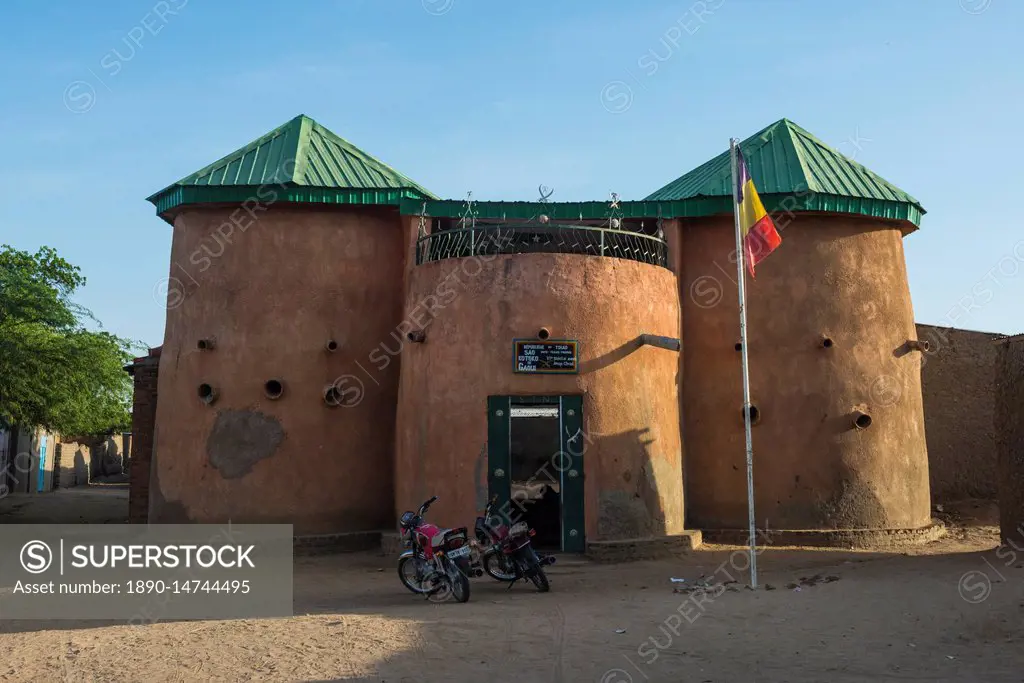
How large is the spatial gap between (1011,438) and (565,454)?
19.6 ft

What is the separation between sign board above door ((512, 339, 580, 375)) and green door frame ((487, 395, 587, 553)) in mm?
398

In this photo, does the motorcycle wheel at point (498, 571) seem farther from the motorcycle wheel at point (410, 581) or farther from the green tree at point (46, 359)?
the green tree at point (46, 359)

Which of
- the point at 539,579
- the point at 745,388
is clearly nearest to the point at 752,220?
the point at 745,388

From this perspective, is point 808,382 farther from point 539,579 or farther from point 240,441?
point 240,441

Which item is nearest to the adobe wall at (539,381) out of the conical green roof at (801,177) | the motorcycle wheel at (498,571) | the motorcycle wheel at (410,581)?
the motorcycle wheel at (498,571)

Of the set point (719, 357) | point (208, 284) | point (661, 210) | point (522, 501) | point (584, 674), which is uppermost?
point (661, 210)

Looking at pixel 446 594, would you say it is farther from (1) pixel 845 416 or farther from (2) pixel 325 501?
(1) pixel 845 416

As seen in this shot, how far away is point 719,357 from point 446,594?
7.33 meters

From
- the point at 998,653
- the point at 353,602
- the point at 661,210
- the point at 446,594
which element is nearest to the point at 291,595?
the point at 353,602

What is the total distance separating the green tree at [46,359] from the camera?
1977 cm

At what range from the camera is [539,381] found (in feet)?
45.6

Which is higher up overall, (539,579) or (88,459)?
(88,459)

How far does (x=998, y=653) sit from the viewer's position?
7.64m

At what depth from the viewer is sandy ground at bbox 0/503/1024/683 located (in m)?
7.46
